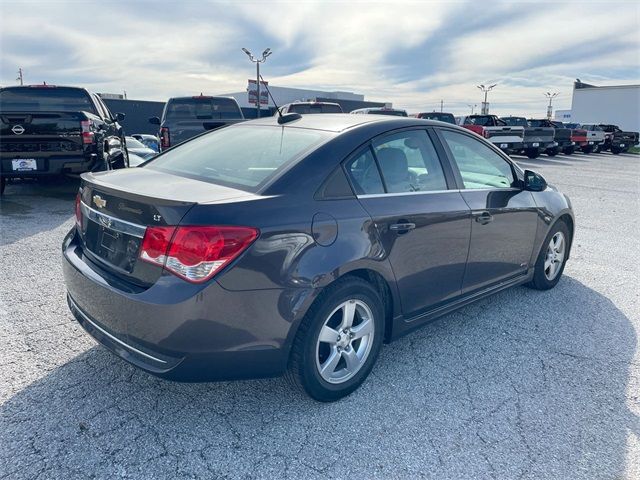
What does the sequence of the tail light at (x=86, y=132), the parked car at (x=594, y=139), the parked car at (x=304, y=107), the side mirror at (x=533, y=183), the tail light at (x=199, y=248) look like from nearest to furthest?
the tail light at (x=199, y=248) < the side mirror at (x=533, y=183) < the tail light at (x=86, y=132) < the parked car at (x=304, y=107) < the parked car at (x=594, y=139)

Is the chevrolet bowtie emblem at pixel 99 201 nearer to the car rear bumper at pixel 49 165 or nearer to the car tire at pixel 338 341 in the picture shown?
the car tire at pixel 338 341

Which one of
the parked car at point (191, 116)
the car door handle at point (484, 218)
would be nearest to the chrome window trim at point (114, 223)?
the car door handle at point (484, 218)

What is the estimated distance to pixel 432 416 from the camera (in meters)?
2.71

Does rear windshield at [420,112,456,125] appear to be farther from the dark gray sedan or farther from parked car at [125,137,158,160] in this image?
the dark gray sedan

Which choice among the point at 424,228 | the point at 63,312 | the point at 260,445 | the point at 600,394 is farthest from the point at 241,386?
the point at 600,394

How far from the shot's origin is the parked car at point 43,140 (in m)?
7.36

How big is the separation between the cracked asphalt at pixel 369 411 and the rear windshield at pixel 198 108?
7404mm

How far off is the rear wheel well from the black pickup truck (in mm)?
31704

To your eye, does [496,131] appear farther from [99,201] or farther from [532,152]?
[99,201]

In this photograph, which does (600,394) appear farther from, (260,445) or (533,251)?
(260,445)

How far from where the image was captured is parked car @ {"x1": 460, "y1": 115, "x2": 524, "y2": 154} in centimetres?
1919

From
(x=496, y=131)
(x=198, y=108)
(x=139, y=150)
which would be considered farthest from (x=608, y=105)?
(x=198, y=108)

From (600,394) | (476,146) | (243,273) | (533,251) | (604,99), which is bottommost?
(600,394)

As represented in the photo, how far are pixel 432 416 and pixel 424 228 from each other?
44.8 inches
